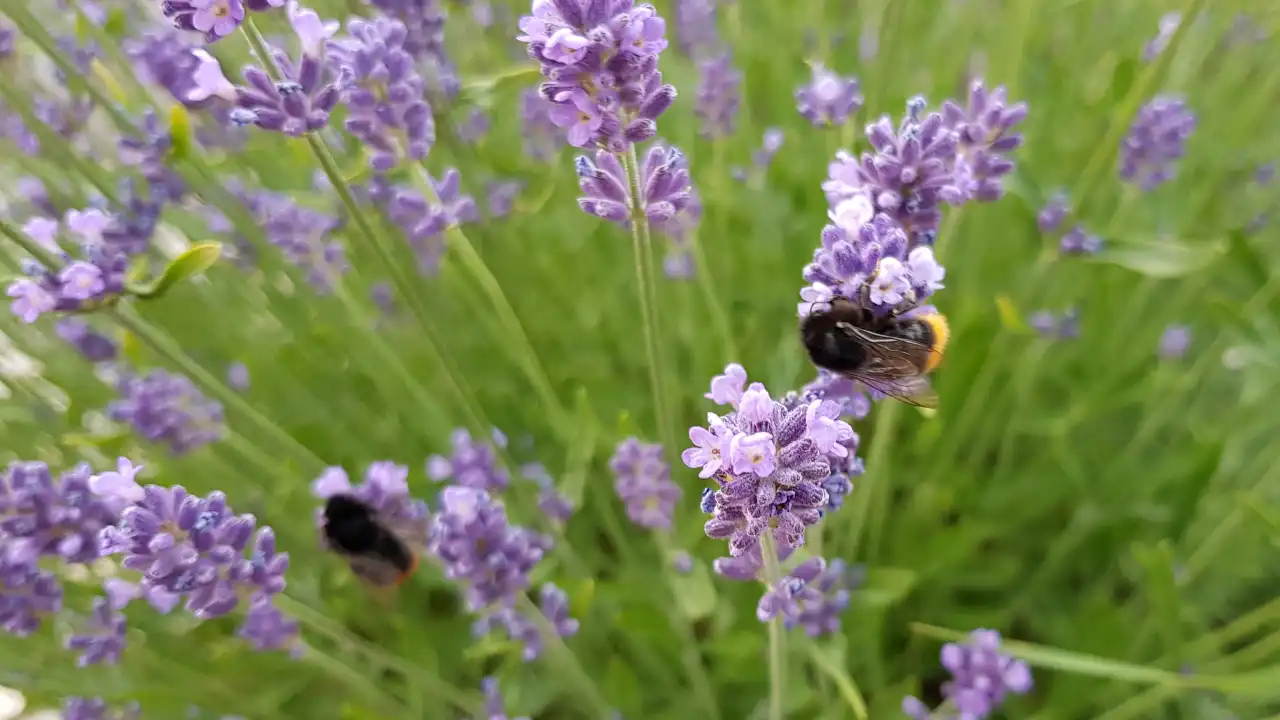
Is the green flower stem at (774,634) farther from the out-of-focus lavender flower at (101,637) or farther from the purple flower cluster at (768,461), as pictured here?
the out-of-focus lavender flower at (101,637)

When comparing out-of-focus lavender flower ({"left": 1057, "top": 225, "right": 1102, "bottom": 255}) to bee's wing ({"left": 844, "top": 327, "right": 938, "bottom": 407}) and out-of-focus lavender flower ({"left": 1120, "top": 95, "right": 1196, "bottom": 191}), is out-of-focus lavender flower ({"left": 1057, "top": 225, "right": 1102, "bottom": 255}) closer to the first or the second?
out-of-focus lavender flower ({"left": 1120, "top": 95, "right": 1196, "bottom": 191})

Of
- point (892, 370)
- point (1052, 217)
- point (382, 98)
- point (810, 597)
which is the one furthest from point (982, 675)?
point (382, 98)

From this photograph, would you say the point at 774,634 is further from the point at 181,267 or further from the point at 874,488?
the point at 181,267

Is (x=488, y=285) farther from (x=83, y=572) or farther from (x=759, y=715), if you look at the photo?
(x=83, y=572)

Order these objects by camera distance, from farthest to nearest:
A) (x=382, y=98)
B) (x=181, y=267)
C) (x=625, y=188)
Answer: (x=382, y=98)
(x=181, y=267)
(x=625, y=188)

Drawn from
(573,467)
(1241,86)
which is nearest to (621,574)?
(573,467)

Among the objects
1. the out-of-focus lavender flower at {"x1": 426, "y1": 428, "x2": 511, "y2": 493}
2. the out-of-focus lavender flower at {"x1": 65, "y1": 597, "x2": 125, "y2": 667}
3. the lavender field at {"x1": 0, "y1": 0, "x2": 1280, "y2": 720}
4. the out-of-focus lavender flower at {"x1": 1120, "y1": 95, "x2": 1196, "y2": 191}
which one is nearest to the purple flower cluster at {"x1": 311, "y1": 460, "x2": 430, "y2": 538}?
the lavender field at {"x1": 0, "y1": 0, "x2": 1280, "y2": 720}
